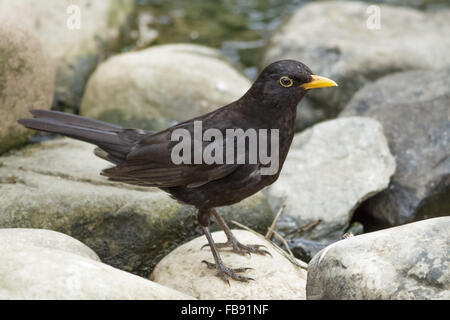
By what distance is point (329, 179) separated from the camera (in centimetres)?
589

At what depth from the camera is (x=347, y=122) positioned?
629cm

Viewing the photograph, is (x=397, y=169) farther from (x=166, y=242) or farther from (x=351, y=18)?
(x=351, y=18)

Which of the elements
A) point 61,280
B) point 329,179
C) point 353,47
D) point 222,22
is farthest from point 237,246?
point 222,22

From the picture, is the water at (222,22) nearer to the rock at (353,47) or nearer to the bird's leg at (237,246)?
the rock at (353,47)

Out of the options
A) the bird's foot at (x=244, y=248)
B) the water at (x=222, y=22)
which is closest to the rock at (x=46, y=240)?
the bird's foot at (x=244, y=248)

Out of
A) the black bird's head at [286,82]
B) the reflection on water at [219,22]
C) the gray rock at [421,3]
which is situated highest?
the gray rock at [421,3]

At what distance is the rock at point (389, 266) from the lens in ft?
10.4

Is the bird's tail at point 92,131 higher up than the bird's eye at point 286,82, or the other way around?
the bird's eye at point 286,82

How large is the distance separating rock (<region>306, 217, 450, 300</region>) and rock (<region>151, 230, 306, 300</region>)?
601 millimetres

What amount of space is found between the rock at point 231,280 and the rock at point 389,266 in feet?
1.97

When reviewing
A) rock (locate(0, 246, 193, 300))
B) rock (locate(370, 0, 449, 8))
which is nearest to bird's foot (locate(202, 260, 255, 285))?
rock (locate(0, 246, 193, 300))

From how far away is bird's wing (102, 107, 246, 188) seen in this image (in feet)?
14.0

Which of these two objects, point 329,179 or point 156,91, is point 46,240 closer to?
point 329,179

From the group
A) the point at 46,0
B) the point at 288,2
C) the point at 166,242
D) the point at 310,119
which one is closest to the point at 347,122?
the point at 310,119
